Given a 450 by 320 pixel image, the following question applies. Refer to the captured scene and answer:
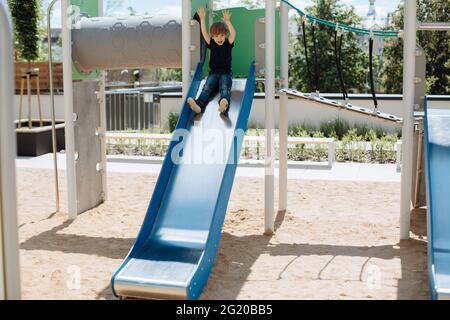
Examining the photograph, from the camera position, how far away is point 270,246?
247 inches

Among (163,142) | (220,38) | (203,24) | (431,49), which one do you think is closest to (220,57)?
(220,38)

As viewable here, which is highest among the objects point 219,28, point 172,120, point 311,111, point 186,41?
point 219,28

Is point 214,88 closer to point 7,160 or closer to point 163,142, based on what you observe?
point 7,160

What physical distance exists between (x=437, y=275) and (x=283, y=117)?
10.6 ft

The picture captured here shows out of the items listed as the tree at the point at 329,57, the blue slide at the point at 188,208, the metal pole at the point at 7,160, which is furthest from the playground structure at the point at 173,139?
the tree at the point at 329,57

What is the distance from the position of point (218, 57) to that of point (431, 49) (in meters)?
12.3

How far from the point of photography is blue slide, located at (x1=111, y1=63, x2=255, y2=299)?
4621 mm

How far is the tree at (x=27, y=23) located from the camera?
39.7 feet

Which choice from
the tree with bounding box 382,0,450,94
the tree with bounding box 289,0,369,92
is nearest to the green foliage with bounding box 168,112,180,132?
the tree with bounding box 289,0,369,92

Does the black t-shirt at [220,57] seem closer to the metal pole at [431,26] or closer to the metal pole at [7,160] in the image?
the metal pole at [431,26]

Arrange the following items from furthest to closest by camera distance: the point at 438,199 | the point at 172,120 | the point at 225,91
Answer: the point at 172,120, the point at 225,91, the point at 438,199

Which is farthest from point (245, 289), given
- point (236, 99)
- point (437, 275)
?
point (236, 99)

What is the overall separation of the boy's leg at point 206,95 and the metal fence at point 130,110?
32.0 feet

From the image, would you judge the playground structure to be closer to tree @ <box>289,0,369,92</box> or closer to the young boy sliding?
the young boy sliding
